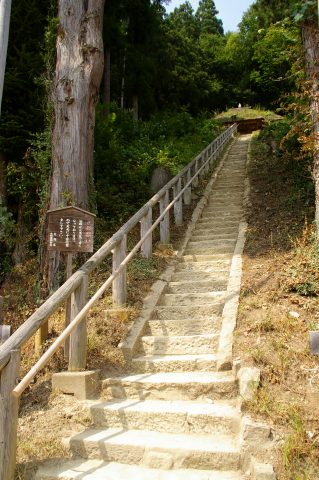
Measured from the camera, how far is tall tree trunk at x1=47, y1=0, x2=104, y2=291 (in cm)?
711

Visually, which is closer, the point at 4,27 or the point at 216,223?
the point at 4,27

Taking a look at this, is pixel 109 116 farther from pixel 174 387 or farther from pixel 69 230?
pixel 174 387

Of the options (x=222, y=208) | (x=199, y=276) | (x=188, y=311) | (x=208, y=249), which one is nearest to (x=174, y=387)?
(x=188, y=311)

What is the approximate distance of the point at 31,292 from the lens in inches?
291

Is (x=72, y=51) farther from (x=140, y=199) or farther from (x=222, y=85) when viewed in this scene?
(x=222, y=85)

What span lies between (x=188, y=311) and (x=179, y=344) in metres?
0.76

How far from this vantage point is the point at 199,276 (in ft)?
23.2

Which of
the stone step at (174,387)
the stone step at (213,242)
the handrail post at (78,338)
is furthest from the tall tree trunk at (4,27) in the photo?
the stone step at (213,242)

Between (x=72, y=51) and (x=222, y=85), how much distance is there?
3681cm

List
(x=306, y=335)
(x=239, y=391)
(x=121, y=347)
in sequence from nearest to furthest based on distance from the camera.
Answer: (x=239, y=391) → (x=306, y=335) → (x=121, y=347)


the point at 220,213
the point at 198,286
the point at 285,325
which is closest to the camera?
the point at 285,325

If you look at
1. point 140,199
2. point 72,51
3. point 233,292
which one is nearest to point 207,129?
point 140,199

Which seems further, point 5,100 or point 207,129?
point 207,129

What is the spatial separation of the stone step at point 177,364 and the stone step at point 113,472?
4.42ft
